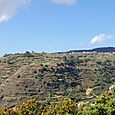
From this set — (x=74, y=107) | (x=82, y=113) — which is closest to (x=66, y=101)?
(x=74, y=107)

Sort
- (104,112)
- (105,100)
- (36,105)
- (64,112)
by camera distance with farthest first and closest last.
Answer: (36,105)
(64,112)
(105,100)
(104,112)

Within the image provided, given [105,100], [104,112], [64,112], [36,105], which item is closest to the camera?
[104,112]

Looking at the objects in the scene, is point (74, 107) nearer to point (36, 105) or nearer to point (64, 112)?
point (64, 112)

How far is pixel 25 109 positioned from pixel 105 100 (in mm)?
21165

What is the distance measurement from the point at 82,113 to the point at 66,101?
14.9 m

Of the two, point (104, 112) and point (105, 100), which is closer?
point (104, 112)

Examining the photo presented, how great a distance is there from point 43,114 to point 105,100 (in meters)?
18.6

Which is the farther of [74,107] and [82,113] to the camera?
[74,107]

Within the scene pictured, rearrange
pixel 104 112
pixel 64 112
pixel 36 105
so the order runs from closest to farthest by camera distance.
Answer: pixel 104 112
pixel 64 112
pixel 36 105

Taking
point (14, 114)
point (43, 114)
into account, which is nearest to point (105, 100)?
point (43, 114)

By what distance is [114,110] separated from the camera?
6806cm

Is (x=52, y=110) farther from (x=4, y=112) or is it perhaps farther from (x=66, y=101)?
(x=4, y=112)

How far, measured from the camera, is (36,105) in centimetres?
8906

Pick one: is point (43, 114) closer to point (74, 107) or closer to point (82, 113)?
point (74, 107)
